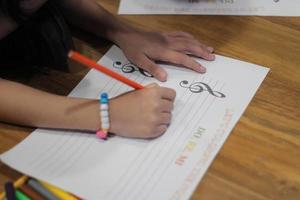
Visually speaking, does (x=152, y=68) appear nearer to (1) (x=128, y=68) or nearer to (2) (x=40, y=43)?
(1) (x=128, y=68)

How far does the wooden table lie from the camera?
0.59 m

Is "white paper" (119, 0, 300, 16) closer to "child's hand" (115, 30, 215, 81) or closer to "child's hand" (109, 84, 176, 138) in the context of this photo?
"child's hand" (115, 30, 215, 81)

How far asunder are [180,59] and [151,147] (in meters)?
0.18

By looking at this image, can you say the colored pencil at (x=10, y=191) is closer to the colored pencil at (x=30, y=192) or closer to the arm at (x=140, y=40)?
the colored pencil at (x=30, y=192)

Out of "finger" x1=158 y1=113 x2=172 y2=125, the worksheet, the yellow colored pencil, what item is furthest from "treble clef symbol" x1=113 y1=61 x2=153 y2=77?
the yellow colored pencil

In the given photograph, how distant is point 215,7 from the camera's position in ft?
2.85

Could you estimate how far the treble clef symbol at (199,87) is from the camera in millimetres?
695

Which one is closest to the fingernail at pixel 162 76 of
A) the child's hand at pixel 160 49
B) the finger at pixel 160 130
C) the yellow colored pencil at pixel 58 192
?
the child's hand at pixel 160 49

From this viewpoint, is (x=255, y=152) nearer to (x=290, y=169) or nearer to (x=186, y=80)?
(x=290, y=169)

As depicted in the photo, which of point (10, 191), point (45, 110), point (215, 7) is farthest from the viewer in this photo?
point (215, 7)

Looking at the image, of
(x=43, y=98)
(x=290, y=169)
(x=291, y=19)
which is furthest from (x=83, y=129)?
(x=291, y=19)

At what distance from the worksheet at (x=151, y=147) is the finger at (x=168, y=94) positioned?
0.02 m

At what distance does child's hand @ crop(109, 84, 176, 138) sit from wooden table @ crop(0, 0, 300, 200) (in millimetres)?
94

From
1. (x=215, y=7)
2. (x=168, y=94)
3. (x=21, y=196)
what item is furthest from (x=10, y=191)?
(x=215, y=7)
